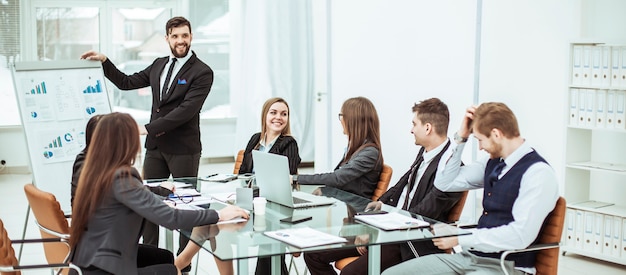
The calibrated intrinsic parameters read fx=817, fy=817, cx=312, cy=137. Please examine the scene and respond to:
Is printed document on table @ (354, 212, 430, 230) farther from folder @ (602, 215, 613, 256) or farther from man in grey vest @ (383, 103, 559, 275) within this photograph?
folder @ (602, 215, 613, 256)

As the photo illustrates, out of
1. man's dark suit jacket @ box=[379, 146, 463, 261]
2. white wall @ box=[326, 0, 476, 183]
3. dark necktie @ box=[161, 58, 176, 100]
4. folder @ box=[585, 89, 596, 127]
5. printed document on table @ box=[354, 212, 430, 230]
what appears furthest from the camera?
white wall @ box=[326, 0, 476, 183]

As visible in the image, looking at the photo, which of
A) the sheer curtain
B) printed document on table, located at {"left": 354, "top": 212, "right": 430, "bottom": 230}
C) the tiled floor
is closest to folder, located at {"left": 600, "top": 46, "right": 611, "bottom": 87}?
the tiled floor

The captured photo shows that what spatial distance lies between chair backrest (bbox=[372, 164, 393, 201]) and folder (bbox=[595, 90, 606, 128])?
1802mm

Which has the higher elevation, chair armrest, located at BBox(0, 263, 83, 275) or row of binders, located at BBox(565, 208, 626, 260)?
chair armrest, located at BBox(0, 263, 83, 275)

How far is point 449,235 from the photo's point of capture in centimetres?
324

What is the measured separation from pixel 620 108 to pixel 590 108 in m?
0.21

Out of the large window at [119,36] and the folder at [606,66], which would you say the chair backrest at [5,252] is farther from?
the large window at [119,36]

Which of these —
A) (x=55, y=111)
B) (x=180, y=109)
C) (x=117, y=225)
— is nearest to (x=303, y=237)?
(x=117, y=225)

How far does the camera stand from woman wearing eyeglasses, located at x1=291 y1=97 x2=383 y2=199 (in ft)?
14.2

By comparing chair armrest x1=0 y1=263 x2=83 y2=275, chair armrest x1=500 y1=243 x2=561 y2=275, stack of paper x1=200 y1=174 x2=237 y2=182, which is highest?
stack of paper x1=200 y1=174 x2=237 y2=182

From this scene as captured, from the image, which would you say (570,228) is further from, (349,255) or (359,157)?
(349,255)

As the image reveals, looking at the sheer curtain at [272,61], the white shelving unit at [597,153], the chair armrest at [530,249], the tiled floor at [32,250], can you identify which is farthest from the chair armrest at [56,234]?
the sheer curtain at [272,61]

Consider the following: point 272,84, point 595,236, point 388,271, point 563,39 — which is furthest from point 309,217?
point 272,84

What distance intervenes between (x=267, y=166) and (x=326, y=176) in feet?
2.06
